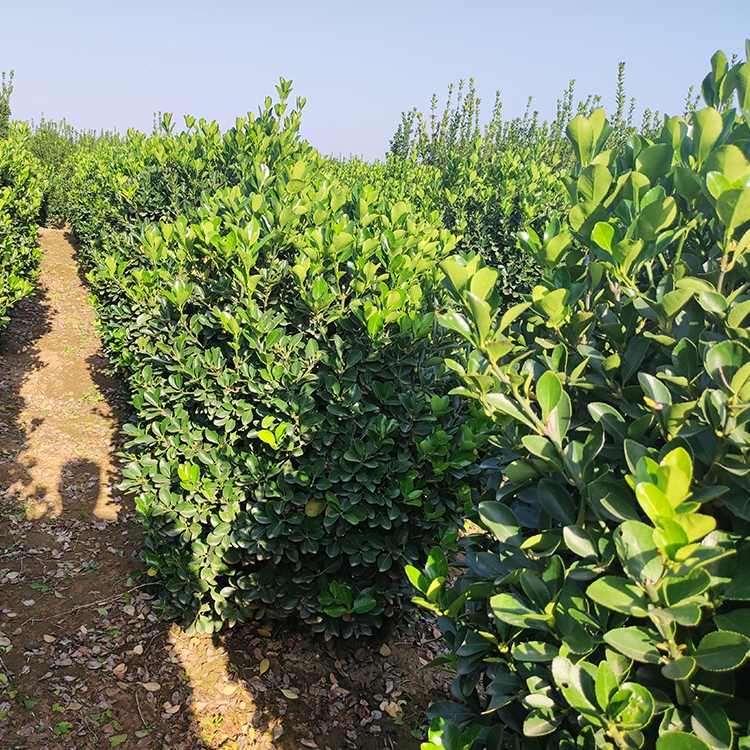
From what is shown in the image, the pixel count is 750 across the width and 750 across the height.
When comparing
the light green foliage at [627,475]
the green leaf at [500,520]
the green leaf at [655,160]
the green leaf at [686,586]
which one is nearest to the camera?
the green leaf at [686,586]

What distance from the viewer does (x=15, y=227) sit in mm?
8156

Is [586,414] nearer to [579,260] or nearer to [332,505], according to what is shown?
[579,260]

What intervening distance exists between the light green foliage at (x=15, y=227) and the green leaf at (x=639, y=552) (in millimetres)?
7664

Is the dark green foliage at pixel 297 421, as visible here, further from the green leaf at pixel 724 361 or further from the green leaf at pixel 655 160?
the green leaf at pixel 724 361

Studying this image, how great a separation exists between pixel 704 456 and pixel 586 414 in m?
0.31

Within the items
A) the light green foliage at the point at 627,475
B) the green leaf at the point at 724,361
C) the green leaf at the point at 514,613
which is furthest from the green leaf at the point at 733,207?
the green leaf at the point at 514,613

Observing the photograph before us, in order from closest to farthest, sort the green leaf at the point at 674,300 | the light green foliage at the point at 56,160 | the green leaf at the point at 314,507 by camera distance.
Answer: the green leaf at the point at 674,300 < the green leaf at the point at 314,507 < the light green foliage at the point at 56,160

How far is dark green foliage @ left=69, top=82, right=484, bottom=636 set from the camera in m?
2.91

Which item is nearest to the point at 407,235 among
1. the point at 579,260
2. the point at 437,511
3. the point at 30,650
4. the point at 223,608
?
the point at 437,511

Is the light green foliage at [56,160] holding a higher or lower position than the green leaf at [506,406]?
higher

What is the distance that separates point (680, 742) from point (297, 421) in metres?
2.24

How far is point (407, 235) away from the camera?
3764mm

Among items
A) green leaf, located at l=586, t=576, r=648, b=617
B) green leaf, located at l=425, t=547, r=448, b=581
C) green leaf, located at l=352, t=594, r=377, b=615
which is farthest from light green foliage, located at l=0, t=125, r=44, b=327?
green leaf, located at l=586, t=576, r=648, b=617

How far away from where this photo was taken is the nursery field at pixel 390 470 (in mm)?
1090
